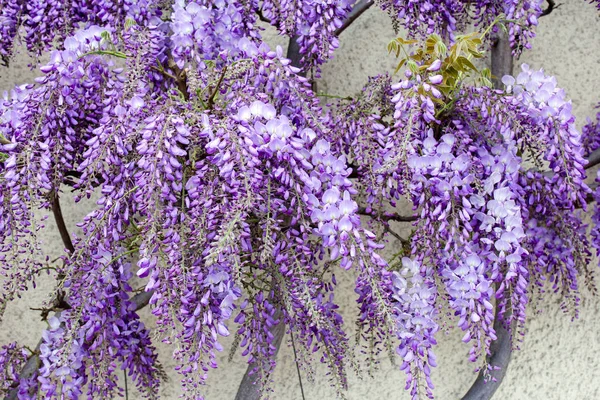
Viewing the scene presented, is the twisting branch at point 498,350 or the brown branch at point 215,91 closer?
the brown branch at point 215,91

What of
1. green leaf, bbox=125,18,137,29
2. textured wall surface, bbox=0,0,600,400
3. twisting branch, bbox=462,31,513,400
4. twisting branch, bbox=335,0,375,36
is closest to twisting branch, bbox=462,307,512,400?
twisting branch, bbox=462,31,513,400

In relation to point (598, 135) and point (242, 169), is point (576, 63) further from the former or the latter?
point (242, 169)

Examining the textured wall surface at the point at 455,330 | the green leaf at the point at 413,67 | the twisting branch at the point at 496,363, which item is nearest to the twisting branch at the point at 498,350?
the twisting branch at the point at 496,363

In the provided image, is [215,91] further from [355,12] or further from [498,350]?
[498,350]

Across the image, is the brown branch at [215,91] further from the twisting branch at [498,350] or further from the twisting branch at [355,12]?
the twisting branch at [498,350]

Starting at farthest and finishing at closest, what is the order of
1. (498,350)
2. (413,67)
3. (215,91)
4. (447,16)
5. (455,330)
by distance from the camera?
1. (455,330)
2. (498,350)
3. (447,16)
4. (413,67)
5. (215,91)

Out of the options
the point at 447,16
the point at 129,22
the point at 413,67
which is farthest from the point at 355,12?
the point at 129,22

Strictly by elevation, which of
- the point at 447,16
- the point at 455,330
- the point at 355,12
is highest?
the point at 447,16

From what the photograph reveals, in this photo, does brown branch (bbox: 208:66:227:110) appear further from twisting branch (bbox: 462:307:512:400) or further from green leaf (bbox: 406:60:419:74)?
twisting branch (bbox: 462:307:512:400)

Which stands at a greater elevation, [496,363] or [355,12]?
[355,12]

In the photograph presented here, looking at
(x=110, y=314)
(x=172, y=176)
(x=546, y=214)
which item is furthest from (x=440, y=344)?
(x=172, y=176)
